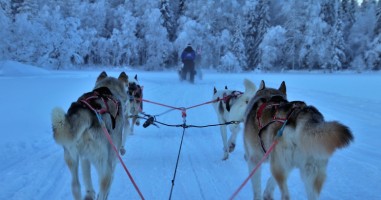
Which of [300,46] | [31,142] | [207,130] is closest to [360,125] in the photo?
[207,130]

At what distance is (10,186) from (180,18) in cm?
3870

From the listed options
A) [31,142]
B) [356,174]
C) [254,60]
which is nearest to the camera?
[356,174]

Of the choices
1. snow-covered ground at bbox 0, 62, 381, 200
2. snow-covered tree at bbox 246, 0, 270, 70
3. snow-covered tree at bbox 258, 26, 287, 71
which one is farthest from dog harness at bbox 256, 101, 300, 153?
snow-covered tree at bbox 246, 0, 270, 70

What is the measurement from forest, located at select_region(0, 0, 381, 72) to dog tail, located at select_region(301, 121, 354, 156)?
35.5m

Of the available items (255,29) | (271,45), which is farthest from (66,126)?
(255,29)

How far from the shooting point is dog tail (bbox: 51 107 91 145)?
9.41ft

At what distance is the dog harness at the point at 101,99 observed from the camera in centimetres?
337

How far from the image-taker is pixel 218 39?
135ft

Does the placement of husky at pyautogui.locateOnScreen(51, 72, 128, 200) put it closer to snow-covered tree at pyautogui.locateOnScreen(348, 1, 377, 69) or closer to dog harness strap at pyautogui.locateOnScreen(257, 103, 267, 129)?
dog harness strap at pyautogui.locateOnScreen(257, 103, 267, 129)

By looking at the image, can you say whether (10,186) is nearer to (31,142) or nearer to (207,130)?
(31,142)

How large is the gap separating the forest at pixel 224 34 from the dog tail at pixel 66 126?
3497cm

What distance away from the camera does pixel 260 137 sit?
3.17 meters

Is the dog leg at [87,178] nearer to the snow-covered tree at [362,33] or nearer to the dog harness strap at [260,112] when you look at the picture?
the dog harness strap at [260,112]

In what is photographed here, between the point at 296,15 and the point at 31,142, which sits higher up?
the point at 296,15
